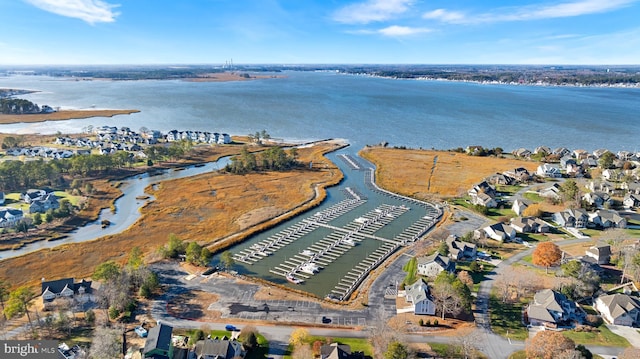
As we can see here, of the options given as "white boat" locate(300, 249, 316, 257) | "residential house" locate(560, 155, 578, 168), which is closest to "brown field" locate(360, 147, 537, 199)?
"residential house" locate(560, 155, 578, 168)

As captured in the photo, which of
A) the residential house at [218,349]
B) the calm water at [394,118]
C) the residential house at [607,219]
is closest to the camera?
the residential house at [218,349]

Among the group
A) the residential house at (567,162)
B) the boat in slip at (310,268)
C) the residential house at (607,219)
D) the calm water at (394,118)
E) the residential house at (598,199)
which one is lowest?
the boat in slip at (310,268)

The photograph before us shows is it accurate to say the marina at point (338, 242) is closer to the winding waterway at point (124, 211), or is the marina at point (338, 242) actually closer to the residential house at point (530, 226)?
the residential house at point (530, 226)

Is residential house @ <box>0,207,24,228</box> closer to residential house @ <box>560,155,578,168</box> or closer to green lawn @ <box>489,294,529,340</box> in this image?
green lawn @ <box>489,294,529,340</box>

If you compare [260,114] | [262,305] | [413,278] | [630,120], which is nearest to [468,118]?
[630,120]

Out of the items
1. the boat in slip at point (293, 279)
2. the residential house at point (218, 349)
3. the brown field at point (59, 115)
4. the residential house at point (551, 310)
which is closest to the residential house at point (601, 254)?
the residential house at point (551, 310)

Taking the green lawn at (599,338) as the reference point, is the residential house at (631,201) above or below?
above

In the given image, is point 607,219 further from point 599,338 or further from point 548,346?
point 548,346
